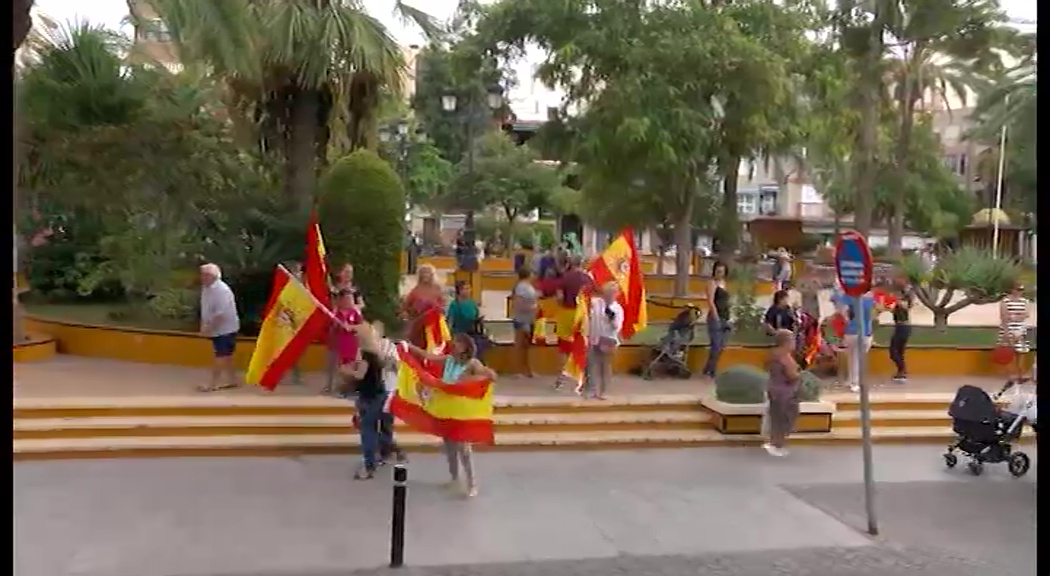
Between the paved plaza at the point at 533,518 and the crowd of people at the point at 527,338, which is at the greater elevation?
the crowd of people at the point at 527,338

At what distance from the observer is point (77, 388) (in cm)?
1156

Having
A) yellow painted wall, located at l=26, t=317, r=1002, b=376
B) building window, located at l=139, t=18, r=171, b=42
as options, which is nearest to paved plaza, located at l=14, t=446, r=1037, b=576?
yellow painted wall, located at l=26, t=317, r=1002, b=376

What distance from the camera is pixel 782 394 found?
10.3 m

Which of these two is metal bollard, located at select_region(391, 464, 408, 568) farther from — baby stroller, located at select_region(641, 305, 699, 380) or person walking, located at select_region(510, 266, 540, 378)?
baby stroller, located at select_region(641, 305, 699, 380)

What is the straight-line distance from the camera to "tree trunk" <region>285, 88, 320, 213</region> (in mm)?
15711

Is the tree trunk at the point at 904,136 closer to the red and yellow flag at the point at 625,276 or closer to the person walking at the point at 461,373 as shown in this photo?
the red and yellow flag at the point at 625,276

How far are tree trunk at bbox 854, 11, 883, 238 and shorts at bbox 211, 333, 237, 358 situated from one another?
14.1 metres

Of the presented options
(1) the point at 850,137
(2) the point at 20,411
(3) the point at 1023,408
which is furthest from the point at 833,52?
(2) the point at 20,411

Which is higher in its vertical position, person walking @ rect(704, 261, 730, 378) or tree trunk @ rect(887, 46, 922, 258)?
tree trunk @ rect(887, 46, 922, 258)

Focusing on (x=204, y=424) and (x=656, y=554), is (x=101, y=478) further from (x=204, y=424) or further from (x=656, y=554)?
(x=656, y=554)

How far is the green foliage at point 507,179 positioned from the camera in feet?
123

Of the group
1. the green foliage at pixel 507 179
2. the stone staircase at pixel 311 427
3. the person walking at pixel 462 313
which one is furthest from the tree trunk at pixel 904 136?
the person walking at pixel 462 313

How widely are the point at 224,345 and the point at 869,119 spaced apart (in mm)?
17093

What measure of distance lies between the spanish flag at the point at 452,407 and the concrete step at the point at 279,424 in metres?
1.93
